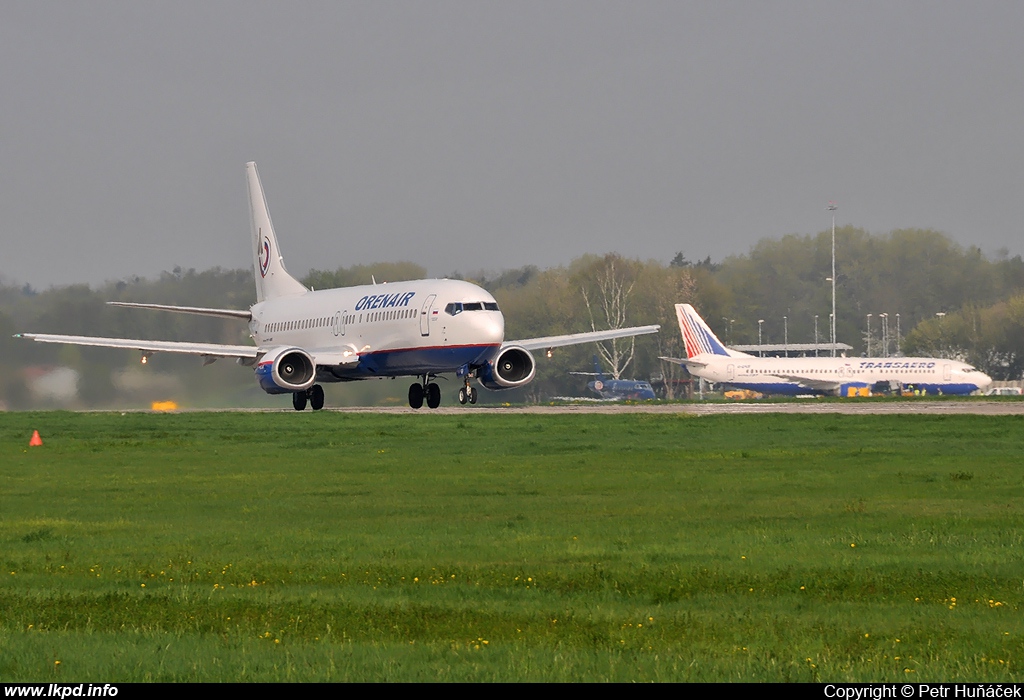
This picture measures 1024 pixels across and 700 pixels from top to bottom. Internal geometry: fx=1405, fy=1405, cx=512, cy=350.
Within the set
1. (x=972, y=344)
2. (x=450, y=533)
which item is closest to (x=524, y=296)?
(x=972, y=344)

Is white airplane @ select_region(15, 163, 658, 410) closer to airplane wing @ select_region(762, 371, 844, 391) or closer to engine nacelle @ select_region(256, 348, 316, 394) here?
engine nacelle @ select_region(256, 348, 316, 394)

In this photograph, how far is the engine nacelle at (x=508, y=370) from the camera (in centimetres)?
5188

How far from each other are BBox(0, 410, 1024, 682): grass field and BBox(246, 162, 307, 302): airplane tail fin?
33.3 m

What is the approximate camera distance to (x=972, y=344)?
125250mm

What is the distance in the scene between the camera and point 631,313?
4936 inches

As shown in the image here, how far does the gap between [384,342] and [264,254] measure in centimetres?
1682

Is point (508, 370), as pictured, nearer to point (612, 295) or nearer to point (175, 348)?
point (175, 348)

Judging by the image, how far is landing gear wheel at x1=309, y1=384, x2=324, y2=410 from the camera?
56.0m

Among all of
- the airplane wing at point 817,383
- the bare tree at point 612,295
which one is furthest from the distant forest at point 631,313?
the airplane wing at point 817,383

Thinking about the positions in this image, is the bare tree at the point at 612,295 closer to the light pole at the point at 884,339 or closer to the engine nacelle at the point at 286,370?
the light pole at the point at 884,339

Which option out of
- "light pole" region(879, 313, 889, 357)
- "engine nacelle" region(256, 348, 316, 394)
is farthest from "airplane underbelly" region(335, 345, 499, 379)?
"light pole" region(879, 313, 889, 357)

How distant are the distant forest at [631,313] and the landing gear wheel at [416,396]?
763 cm

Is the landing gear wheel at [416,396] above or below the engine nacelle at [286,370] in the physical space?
below
